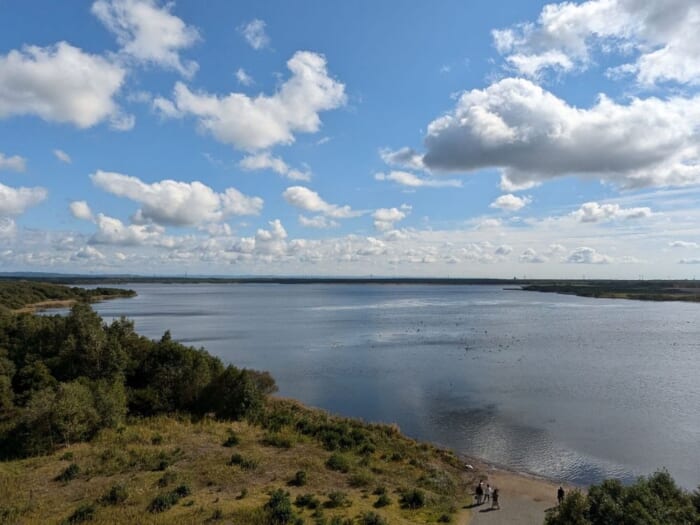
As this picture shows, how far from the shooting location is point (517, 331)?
106m

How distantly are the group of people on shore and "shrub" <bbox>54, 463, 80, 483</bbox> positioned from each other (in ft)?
75.0

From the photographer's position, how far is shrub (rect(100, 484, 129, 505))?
24.4 meters

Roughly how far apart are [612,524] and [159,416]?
116 ft

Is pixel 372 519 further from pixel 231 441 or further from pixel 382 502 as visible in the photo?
pixel 231 441

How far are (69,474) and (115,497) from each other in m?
5.74

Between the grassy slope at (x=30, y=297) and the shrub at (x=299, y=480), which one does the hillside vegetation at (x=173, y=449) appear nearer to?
the shrub at (x=299, y=480)

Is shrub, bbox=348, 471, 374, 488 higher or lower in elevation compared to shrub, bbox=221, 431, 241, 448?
higher

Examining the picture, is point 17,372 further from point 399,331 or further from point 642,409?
point 399,331

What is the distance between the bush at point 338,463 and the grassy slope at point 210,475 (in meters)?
0.47

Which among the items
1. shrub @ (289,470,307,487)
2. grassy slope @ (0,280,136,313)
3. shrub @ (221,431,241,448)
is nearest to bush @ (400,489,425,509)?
shrub @ (289,470,307,487)

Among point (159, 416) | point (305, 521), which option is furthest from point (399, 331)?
point (305, 521)

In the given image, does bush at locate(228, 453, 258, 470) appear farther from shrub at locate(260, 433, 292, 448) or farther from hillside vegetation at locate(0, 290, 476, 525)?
shrub at locate(260, 433, 292, 448)

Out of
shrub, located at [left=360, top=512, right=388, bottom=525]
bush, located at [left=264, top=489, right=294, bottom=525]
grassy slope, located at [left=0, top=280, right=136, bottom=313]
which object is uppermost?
bush, located at [left=264, top=489, right=294, bottom=525]

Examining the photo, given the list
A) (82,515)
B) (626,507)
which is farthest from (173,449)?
(626,507)
